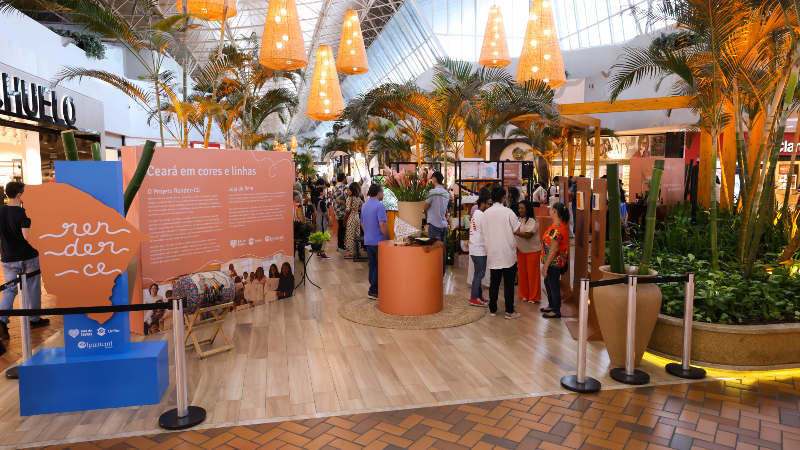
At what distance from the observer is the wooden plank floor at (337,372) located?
325 cm

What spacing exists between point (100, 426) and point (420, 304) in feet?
10.3

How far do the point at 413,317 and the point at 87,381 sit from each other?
3004 millimetres

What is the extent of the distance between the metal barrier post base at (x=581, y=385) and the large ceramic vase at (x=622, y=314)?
43cm

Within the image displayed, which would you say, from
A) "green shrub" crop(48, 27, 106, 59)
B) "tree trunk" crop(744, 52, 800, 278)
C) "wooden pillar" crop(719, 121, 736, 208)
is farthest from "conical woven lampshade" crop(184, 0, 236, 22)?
"green shrub" crop(48, 27, 106, 59)

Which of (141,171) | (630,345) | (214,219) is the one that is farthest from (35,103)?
(630,345)

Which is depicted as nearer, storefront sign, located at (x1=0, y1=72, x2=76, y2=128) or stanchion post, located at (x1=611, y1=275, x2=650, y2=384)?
stanchion post, located at (x1=611, y1=275, x2=650, y2=384)

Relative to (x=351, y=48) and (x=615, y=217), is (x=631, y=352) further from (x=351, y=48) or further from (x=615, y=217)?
(x=351, y=48)

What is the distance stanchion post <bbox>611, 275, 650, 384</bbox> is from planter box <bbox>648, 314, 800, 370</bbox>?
0.59 metres

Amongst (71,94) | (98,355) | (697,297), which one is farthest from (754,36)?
(71,94)

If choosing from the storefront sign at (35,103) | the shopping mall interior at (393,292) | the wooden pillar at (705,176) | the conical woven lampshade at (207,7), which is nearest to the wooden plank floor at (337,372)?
the shopping mall interior at (393,292)

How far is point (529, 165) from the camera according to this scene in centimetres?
984

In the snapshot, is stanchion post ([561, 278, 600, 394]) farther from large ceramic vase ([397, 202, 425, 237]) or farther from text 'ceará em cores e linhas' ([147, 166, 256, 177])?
text 'ceará em cores e linhas' ([147, 166, 256, 177])

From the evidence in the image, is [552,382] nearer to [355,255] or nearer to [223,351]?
[223,351]

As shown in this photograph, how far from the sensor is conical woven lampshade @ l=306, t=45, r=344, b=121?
8.50 metres
